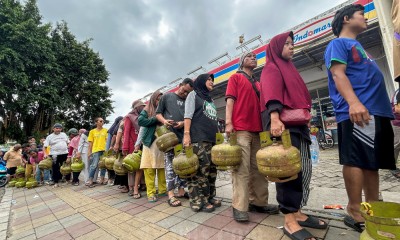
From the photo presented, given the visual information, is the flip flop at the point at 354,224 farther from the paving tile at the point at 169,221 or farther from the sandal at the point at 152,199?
the sandal at the point at 152,199

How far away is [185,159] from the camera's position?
9.53 ft

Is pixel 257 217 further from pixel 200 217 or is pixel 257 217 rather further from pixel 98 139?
pixel 98 139

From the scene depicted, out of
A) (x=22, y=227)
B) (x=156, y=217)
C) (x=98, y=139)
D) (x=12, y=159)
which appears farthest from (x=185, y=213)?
(x=12, y=159)

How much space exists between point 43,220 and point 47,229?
61 cm

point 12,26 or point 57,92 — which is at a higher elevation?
point 12,26

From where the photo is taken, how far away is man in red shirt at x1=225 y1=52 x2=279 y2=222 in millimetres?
2510

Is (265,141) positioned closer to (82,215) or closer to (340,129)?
(340,129)

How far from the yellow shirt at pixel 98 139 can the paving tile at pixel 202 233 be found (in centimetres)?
480

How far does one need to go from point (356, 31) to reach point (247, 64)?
1.19 m

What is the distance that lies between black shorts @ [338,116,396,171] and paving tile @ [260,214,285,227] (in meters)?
0.95

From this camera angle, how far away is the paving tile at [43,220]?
10.9ft

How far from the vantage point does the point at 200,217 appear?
2797 mm

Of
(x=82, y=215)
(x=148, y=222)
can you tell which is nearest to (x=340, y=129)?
(x=148, y=222)

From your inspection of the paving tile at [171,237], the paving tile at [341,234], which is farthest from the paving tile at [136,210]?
the paving tile at [341,234]
